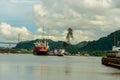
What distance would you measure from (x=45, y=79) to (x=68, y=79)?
145 inches

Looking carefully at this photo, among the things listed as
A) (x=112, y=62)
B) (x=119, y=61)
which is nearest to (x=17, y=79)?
(x=119, y=61)

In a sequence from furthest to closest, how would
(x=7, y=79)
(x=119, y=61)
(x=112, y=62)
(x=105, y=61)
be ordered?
(x=105, y=61)
(x=112, y=62)
(x=119, y=61)
(x=7, y=79)

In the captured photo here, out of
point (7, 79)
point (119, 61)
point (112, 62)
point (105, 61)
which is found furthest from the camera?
point (105, 61)

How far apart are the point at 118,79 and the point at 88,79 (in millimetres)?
4498

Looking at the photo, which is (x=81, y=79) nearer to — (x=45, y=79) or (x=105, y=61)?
(x=45, y=79)

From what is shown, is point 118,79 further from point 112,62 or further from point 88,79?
point 112,62

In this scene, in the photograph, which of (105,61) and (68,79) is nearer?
(68,79)

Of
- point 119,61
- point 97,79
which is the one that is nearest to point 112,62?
point 119,61

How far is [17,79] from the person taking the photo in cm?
6188

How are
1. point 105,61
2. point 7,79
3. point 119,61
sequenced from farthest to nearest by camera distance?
point 105,61 < point 119,61 < point 7,79

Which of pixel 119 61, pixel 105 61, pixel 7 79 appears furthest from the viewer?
pixel 105 61

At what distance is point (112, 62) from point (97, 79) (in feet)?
171

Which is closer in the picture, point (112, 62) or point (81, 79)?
point (81, 79)

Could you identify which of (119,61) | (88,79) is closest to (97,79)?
(88,79)
